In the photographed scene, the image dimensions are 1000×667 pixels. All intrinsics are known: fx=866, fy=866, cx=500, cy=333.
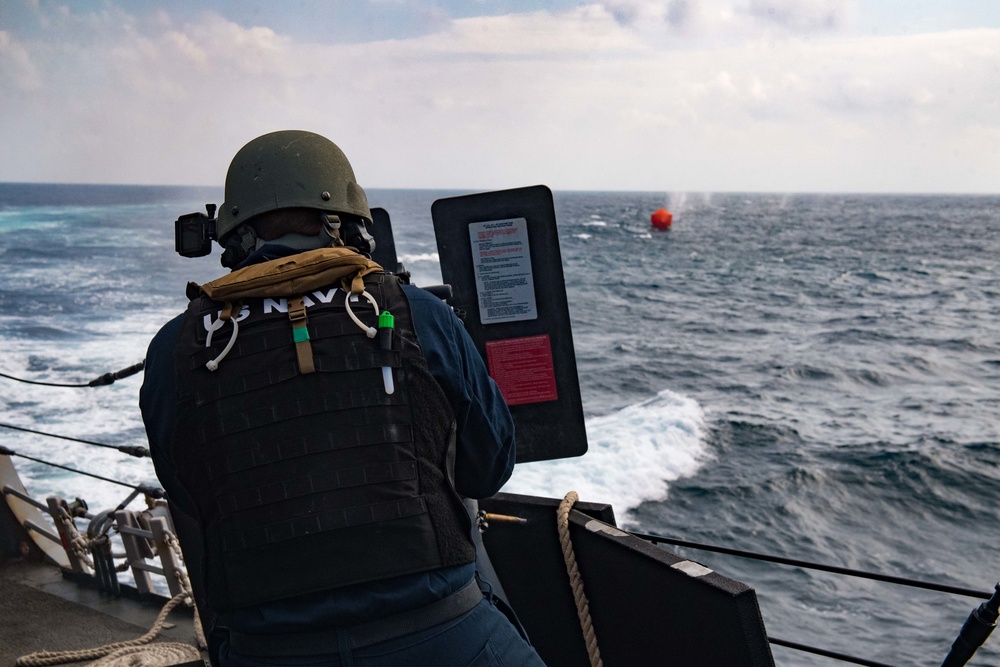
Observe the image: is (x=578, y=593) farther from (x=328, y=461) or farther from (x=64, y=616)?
(x=64, y=616)

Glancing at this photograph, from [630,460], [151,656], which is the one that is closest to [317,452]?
[151,656]

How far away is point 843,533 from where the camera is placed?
640 inches

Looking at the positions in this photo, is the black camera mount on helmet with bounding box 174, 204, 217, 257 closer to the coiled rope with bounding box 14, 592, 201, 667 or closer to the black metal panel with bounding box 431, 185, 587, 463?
the black metal panel with bounding box 431, 185, 587, 463

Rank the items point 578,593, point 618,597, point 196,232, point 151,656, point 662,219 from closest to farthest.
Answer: point 196,232 → point 618,597 → point 578,593 → point 151,656 → point 662,219

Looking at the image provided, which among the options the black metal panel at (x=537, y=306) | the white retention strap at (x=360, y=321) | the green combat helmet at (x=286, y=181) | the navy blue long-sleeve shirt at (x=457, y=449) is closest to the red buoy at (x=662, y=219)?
the black metal panel at (x=537, y=306)

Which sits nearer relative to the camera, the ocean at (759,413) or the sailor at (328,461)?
the sailor at (328,461)

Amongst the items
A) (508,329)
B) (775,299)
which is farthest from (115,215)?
(508,329)

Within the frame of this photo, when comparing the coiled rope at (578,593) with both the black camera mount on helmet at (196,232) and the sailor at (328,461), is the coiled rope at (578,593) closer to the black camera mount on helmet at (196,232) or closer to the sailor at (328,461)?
the sailor at (328,461)

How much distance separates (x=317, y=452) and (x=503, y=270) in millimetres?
1352

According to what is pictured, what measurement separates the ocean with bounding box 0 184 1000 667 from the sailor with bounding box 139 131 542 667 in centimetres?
1155

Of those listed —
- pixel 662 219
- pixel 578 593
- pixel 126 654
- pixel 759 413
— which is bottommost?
pixel 759 413

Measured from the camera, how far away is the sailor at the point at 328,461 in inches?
65.2

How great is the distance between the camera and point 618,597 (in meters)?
2.44

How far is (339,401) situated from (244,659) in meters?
0.56
